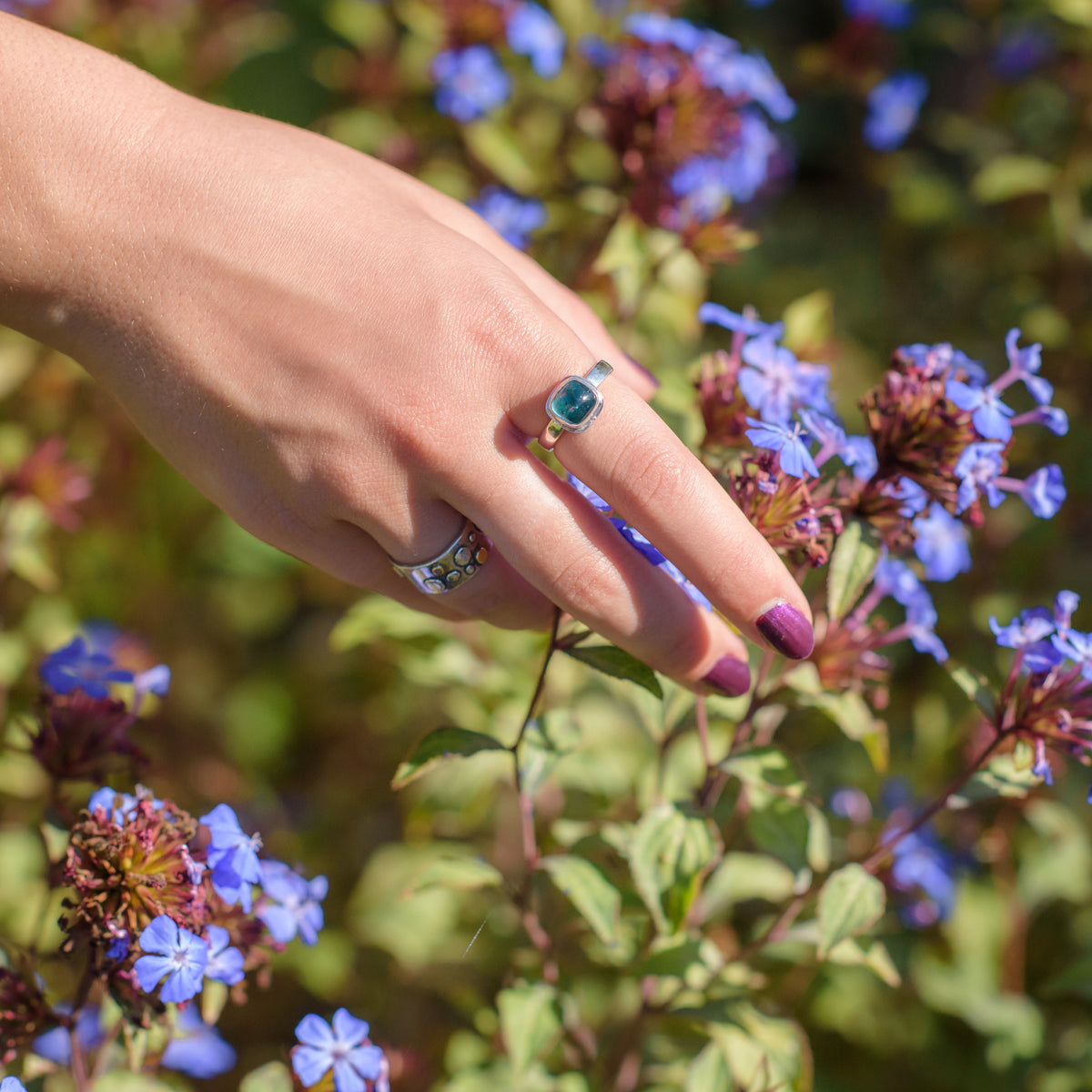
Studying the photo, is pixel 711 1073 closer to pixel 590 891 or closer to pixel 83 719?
pixel 590 891

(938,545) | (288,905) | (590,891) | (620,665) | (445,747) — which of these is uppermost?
(938,545)

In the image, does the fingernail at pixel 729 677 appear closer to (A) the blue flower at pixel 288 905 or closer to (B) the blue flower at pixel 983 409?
(B) the blue flower at pixel 983 409

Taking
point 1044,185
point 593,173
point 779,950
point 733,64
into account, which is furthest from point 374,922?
point 1044,185

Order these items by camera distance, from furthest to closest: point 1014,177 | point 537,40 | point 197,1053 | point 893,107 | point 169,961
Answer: point 893,107 < point 1014,177 < point 537,40 < point 197,1053 < point 169,961

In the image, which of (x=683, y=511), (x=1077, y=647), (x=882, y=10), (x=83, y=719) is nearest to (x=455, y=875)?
(x=83, y=719)

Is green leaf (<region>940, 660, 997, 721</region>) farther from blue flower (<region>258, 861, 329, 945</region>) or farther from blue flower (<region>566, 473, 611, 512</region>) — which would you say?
blue flower (<region>258, 861, 329, 945</region>)

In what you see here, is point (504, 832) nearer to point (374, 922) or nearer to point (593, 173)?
point (374, 922)
